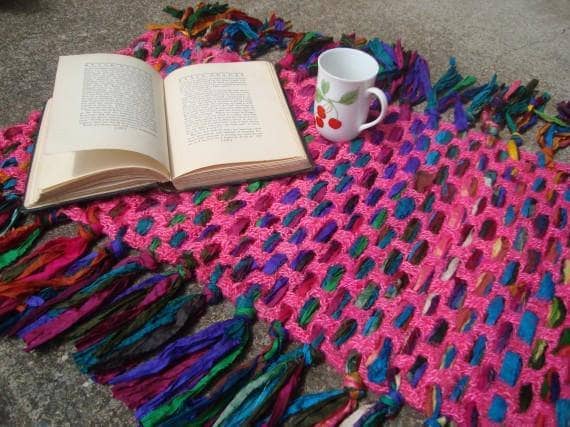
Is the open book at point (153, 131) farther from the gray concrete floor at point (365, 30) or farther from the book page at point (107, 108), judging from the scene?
the gray concrete floor at point (365, 30)

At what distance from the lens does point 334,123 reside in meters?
0.60

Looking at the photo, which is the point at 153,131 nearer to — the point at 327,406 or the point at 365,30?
the point at 327,406

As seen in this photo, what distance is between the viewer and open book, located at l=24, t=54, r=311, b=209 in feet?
1.68

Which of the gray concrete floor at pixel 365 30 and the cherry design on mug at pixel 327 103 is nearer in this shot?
the cherry design on mug at pixel 327 103

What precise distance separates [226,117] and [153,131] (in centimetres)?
10

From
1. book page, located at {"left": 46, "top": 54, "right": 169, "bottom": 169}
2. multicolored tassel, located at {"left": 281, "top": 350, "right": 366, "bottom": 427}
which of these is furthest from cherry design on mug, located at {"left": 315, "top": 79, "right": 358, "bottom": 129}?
multicolored tassel, located at {"left": 281, "top": 350, "right": 366, "bottom": 427}

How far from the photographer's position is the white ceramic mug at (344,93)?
1.82 ft

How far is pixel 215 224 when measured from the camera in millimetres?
524

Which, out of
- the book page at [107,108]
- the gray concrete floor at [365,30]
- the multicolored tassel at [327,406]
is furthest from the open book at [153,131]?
the multicolored tassel at [327,406]

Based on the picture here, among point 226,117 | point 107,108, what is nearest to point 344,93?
point 226,117

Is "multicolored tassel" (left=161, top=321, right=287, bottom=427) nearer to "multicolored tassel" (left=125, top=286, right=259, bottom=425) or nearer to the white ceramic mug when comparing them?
"multicolored tassel" (left=125, top=286, right=259, bottom=425)

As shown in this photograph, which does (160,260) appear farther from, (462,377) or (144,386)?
(462,377)

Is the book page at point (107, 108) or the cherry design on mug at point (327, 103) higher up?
the cherry design on mug at point (327, 103)

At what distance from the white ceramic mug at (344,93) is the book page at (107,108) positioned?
0.21 metres
